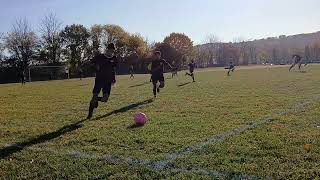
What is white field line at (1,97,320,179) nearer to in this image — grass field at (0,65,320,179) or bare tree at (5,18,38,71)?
grass field at (0,65,320,179)

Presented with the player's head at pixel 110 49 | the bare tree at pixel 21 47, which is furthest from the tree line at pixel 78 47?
the player's head at pixel 110 49

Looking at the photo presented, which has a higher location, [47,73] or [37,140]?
[47,73]

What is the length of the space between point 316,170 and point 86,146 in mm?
3973

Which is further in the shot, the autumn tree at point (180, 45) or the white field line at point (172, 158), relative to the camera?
the autumn tree at point (180, 45)

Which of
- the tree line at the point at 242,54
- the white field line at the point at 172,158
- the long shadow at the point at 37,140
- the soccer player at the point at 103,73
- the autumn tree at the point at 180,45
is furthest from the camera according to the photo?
the tree line at the point at 242,54

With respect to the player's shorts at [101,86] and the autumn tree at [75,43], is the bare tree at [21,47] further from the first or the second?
the player's shorts at [101,86]

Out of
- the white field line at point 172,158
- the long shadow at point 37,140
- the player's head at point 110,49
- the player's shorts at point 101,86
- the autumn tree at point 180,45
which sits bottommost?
the white field line at point 172,158

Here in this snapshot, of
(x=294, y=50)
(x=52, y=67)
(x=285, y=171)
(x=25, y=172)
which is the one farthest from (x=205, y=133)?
(x=294, y=50)

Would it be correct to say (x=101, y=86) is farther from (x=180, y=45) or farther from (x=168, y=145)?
(x=180, y=45)

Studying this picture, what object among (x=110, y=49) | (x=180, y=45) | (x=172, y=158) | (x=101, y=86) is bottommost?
(x=172, y=158)

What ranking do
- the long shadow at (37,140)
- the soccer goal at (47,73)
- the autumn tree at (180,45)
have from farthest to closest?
1. the autumn tree at (180,45)
2. the soccer goal at (47,73)
3. the long shadow at (37,140)

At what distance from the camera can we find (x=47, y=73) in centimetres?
7262

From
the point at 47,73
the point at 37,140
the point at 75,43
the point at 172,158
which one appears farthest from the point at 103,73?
the point at 75,43

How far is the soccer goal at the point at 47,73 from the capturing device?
70875 millimetres
